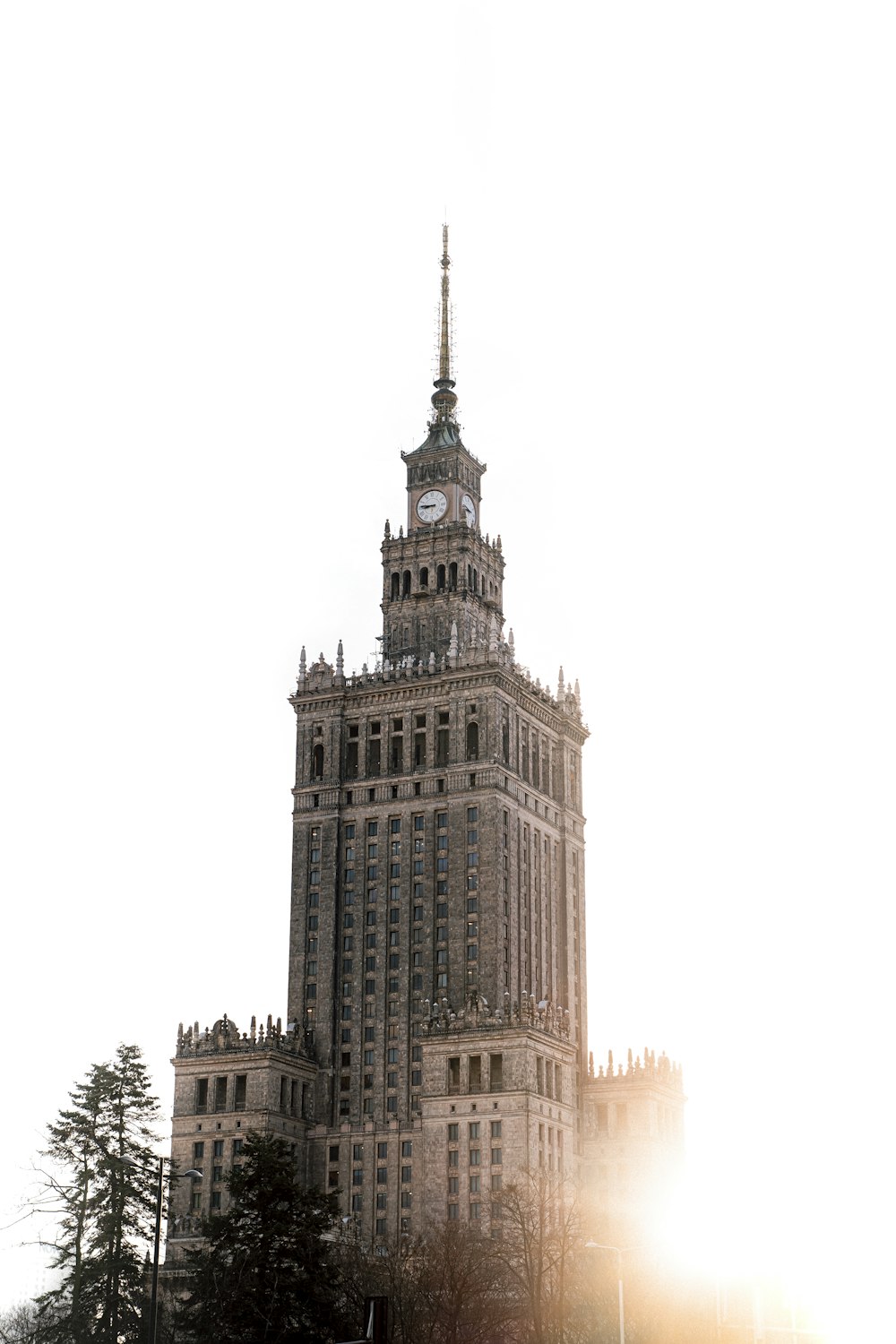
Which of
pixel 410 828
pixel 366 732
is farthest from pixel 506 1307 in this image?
pixel 366 732

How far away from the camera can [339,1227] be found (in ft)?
487

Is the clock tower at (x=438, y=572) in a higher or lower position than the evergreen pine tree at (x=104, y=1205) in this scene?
higher

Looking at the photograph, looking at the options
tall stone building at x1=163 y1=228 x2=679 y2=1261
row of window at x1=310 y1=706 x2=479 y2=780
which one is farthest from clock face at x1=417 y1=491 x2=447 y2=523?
row of window at x1=310 y1=706 x2=479 y2=780

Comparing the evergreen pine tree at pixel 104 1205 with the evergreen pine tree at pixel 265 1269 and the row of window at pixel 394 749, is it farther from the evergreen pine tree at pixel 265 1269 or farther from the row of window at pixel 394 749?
the row of window at pixel 394 749

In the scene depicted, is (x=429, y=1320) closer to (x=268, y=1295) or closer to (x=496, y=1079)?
(x=268, y=1295)

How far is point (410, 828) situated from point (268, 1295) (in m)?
72.6

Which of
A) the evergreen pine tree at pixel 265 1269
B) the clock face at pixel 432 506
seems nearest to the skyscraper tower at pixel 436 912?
the clock face at pixel 432 506

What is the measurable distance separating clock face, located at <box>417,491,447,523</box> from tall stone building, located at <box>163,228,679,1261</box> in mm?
2650

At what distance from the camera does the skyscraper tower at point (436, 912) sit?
513 feet

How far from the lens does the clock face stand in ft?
644

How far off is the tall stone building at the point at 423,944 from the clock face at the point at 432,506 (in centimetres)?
265

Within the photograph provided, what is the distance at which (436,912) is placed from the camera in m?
171

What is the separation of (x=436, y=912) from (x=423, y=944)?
11.2 feet

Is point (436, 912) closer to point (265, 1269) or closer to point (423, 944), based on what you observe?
point (423, 944)
